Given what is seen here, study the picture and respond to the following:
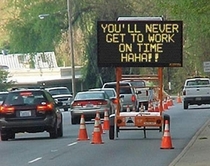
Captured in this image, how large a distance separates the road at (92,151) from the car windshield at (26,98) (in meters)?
1.24

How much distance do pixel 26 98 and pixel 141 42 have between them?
181 inches

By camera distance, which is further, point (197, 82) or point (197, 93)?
point (197, 82)

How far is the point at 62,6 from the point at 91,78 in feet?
22.7

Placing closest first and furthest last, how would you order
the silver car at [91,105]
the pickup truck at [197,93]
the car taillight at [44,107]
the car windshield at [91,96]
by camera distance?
1. the car taillight at [44,107]
2. the silver car at [91,105]
3. the car windshield at [91,96]
4. the pickup truck at [197,93]

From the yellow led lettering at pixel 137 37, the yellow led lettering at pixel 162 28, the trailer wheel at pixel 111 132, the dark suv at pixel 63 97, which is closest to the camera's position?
the yellow led lettering at pixel 162 28

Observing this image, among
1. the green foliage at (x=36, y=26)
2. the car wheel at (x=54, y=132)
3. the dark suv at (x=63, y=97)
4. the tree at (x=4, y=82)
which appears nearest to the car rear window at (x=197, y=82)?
the dark suv at (x=63, y=97)

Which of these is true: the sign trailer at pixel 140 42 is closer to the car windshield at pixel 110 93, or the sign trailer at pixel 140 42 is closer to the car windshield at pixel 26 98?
the car windshield at pixel 26 98

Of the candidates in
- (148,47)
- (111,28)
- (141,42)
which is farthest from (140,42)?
(111,28)

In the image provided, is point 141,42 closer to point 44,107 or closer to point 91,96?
point 44,107

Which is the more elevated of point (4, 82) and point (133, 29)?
point (133, 29)

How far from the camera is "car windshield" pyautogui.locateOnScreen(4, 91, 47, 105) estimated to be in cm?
2661

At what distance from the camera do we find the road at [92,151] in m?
19.2

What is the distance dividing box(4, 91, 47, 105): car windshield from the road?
1239 mm

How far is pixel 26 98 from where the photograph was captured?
26797 mm
